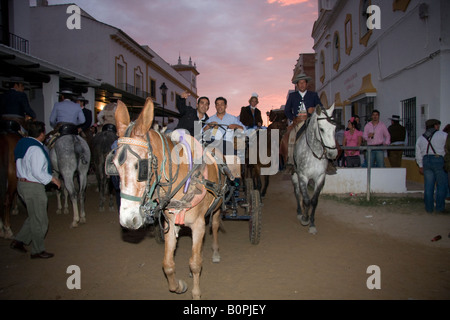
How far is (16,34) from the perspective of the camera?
15.9 meters

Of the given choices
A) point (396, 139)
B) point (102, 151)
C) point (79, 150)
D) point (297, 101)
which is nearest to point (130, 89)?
point (102, 151)

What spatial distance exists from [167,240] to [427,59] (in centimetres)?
1018

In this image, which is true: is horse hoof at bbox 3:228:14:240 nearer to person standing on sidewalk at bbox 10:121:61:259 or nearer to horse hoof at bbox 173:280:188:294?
person standing on sidewalk at bbox 10:121:61:259

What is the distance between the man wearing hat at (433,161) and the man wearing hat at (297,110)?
106 inches

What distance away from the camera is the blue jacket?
24.7 feet

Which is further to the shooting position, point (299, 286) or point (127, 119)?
point (299, 286)

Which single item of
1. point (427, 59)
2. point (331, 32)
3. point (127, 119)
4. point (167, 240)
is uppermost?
point (331, 32)

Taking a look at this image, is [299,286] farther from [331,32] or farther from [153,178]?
[331,32]

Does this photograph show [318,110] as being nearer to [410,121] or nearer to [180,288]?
[180,288]

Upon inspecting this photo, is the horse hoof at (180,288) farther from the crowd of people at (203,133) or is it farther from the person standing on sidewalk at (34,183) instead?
the person standing on sidewalk at (34,183)

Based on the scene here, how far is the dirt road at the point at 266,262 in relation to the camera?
12.0ft

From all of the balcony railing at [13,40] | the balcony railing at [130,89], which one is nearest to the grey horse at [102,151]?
the balcony railing at [13,40]

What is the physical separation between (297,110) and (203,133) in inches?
148

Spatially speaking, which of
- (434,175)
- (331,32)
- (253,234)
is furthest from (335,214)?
(331,32)
